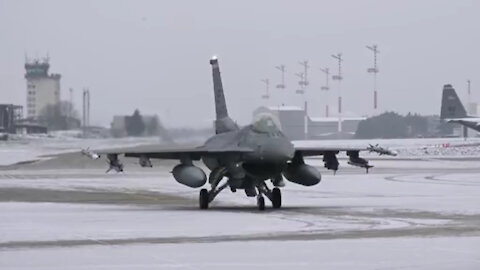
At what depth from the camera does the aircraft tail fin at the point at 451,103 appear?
107 m

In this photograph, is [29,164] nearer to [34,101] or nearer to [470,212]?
[34,101]

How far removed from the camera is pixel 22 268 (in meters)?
13.3

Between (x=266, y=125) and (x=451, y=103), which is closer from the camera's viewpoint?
(x=266, y=125)

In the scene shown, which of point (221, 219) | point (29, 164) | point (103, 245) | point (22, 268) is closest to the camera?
point (22, 268)

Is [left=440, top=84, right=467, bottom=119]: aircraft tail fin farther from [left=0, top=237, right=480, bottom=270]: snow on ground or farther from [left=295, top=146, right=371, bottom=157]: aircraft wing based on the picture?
[left=0, top=237, right=480, bottom=270]: snow on ground

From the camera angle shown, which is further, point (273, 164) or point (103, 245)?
point (273, 164)

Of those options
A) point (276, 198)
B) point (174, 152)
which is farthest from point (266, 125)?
point (174, 152)

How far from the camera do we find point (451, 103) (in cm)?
10725

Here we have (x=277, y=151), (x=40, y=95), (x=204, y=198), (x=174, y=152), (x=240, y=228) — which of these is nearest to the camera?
(x=240, y=228)

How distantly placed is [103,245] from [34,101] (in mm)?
81301

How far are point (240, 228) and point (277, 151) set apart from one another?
6.05m

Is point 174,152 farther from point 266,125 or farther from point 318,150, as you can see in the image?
point 318,150

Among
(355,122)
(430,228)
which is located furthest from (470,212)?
(355,122)

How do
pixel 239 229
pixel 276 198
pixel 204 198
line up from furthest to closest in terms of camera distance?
pixel 204 198, pixel 276 198, pixel 239 229
